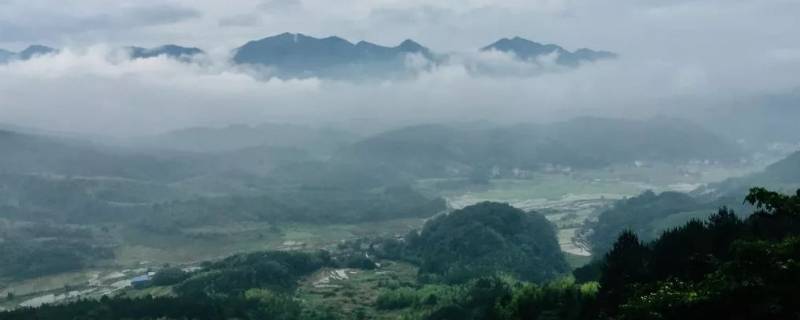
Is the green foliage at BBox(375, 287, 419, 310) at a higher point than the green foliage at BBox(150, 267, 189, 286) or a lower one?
lower

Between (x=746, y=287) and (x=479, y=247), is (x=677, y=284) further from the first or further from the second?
(x=479, y=247)

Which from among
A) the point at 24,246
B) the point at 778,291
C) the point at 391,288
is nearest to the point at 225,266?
the point at 391,288

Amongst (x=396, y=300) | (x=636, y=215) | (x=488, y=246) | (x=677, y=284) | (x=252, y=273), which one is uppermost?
(x=677, y=284)

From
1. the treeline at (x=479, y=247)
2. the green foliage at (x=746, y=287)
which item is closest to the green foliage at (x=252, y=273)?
the treeline at (x=479, y=247)

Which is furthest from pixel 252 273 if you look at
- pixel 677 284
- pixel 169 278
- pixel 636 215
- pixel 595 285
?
pixel 677 284

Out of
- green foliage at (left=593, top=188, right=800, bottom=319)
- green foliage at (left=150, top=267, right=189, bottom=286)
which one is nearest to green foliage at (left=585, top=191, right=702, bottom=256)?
green foliage at (left=150, top=267, right=189, bottom=286)

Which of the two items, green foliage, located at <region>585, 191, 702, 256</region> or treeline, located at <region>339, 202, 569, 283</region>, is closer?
treeline, located at <region>339, 202, 569, 283</region>

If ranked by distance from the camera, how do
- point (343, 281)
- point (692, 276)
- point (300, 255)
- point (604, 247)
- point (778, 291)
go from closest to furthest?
point (778, 291) < point (692, 276) < point (343, 281) < point (300, 255) < point (604, 247)

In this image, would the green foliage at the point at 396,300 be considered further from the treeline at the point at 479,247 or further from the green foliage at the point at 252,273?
the green foliage at the point at 252,273

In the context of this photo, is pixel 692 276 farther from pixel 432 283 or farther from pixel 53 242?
pixel 53 242

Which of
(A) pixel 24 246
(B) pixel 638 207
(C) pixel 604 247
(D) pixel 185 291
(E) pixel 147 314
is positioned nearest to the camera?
(E) pixel 147 314

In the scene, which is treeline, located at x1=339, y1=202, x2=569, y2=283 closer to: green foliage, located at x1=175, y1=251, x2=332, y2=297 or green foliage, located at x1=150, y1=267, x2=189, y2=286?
green foliage, located at x1=175, y1=251, x2=332, y2=297
